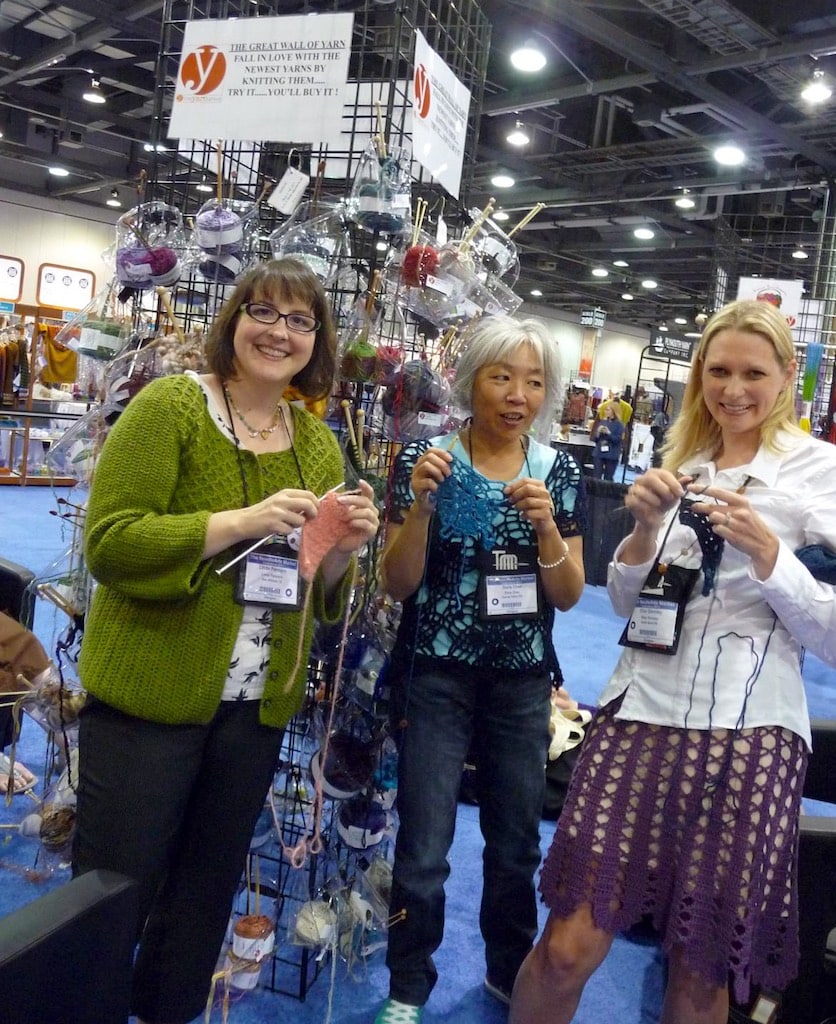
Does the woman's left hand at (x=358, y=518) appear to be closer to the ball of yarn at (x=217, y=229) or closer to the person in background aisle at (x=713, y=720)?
the person in background aisle at (x=713, y=720)

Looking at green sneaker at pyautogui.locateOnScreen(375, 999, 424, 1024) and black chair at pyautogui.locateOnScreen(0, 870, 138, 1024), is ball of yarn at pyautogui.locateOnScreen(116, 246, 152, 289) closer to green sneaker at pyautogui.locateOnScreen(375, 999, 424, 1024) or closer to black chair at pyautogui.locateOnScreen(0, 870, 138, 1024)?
black chair at pyautogui.locateOnScreen(0, 870, 138, 1024)

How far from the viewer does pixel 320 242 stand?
78.2 inches

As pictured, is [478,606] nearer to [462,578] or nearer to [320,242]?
[462,578]

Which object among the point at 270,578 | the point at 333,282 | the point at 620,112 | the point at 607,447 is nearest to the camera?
the point at 270,578

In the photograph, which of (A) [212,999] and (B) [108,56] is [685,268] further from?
(A) [212,999]

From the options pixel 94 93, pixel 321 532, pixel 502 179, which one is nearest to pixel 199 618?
pixel 321 532

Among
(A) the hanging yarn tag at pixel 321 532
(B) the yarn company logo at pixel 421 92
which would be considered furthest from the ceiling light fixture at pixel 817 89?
(A) the hanging yarn tag at pixel 321 532

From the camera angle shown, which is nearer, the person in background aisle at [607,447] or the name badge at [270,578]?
the name badge at [270,578]

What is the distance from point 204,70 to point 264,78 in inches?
7.7

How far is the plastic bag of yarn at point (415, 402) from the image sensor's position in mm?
1870

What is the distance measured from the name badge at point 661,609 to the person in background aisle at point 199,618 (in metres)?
0.47

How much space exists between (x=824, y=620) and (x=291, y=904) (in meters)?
1.52

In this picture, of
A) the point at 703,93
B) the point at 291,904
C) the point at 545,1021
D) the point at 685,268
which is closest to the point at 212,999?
the point at 291,904

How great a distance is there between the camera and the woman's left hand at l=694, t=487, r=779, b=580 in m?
1.25
